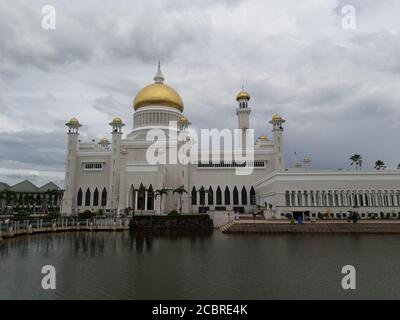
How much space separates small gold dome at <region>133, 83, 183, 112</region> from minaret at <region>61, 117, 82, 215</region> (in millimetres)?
11005

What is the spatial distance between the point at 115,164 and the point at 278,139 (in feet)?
85.6

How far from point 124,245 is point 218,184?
1043 inches

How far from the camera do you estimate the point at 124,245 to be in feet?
76.0

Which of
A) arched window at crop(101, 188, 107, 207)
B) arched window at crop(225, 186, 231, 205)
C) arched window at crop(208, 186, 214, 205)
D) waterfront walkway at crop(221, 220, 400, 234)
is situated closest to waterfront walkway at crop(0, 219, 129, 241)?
arched window at crop(101, 188, 107, 207)

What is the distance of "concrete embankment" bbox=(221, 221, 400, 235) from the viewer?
29.7 m

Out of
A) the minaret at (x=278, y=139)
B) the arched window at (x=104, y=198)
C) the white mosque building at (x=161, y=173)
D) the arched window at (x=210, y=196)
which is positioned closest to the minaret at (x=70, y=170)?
the white mosque building at (x=161, y=173)

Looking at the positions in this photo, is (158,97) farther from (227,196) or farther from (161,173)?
(227,196)

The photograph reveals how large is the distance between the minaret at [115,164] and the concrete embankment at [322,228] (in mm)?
21202

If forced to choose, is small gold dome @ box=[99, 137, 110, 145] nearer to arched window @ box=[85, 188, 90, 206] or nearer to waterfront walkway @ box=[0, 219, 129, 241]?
arched window @ box=[85, 188, 90, 206]

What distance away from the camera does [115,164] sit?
4703cm
